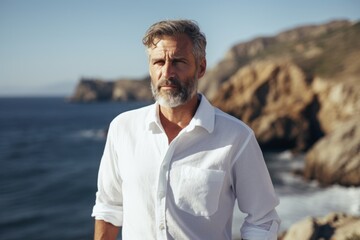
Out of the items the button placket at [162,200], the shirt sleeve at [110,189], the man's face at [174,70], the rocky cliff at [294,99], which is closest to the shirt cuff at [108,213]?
the shirt sleeve at [110,189]

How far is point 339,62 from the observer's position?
45.8 m

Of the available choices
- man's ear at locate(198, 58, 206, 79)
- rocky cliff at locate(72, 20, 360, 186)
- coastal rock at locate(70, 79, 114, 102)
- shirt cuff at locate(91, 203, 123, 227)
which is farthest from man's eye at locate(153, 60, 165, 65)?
coastal rock at locate(70, 79, 114, 102)

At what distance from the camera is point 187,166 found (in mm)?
2668

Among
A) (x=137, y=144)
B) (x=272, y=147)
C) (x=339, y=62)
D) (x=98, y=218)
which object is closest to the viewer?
(x=137, y=144)

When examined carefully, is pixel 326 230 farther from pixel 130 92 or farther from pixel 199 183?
pixel 130 92

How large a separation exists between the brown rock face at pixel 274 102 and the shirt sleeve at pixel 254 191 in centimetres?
3373

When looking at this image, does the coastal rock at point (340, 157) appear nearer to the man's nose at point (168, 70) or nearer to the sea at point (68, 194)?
the sea at point (68, 194)

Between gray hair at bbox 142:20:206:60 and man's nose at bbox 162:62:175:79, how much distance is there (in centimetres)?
17

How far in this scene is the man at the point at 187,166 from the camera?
8.62ft

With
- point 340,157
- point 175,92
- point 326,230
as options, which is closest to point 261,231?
point 175,92

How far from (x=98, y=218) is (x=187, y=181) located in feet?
2.63

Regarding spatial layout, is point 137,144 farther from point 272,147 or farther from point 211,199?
point 272,147

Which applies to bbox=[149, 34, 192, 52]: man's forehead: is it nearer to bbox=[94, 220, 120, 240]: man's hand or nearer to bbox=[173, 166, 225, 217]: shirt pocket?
bbox=[173, 166, 225, 217]: shirt pocket

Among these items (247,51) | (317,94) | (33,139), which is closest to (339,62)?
(317,94)
